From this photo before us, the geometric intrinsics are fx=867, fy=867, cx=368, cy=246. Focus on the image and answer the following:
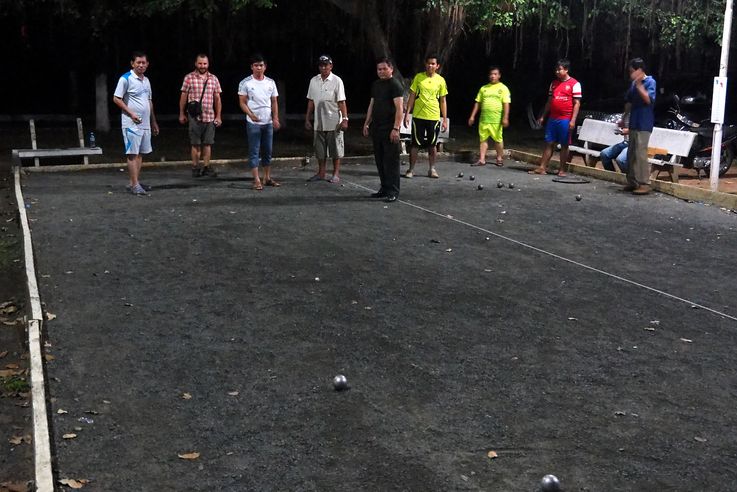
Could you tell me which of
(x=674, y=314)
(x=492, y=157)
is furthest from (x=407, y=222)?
(x=492, y=157)

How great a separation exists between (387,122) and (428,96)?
2.44 m

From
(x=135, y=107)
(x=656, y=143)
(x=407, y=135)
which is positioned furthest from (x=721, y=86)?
(x=135, y=107)

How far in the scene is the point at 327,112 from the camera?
1223 cm

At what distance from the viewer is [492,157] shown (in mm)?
16594

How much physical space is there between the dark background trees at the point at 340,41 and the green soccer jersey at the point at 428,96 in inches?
87.9

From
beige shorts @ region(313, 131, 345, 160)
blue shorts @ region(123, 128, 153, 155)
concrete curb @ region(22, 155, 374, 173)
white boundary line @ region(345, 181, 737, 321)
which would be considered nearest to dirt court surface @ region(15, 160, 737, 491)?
white boundary line @ region(345, 181, 737, 321)

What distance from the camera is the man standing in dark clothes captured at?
1064 cm

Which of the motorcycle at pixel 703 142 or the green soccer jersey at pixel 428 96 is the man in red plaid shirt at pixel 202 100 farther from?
the motorcycle at pixel 703 142

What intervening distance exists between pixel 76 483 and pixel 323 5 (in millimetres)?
16383

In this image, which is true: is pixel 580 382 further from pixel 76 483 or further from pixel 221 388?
pixel 76 483

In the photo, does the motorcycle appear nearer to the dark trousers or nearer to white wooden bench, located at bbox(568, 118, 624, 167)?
white wooden bench, located at bbox(568, 118, 624, 167)

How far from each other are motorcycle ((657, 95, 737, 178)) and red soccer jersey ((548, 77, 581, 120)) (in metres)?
2.28

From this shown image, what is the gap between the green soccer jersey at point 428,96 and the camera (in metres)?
12.9

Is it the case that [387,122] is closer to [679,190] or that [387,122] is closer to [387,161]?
[387,161]
